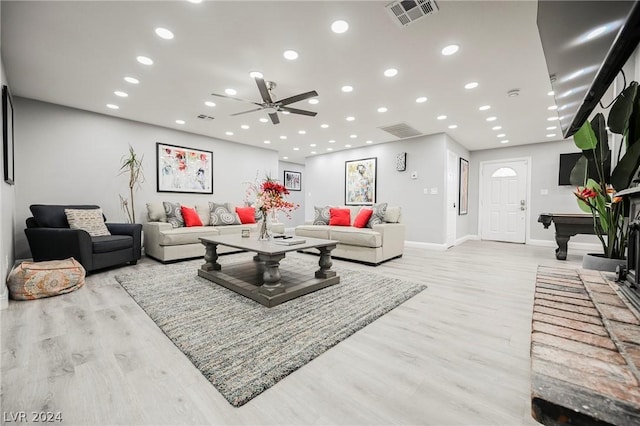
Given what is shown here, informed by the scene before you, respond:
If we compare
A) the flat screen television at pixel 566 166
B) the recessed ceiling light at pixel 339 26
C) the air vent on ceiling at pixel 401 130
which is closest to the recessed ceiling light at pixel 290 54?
the recessed ceiling light at pixel 339 26

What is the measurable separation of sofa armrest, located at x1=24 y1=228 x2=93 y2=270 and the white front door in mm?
A: 8264

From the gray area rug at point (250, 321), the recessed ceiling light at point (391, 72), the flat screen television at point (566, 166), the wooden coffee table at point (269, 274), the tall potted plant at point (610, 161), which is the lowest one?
the gray area rug at point (250, 321)

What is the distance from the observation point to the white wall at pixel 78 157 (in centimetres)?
389

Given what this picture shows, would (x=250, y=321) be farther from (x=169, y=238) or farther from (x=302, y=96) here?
(x=169, y=238)

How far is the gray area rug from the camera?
150 centimetres

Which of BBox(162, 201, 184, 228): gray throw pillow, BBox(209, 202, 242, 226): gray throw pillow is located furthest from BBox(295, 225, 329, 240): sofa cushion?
BBox(162, 201, 184, 228): gray throw pillow

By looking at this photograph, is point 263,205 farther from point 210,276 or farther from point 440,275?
point 440,275

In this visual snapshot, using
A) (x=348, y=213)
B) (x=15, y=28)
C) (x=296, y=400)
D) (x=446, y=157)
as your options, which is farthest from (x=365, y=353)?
(x=446, y=157)

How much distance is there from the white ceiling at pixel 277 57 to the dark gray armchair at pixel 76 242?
1.73 meters

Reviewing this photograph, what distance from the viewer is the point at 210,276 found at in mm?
3148

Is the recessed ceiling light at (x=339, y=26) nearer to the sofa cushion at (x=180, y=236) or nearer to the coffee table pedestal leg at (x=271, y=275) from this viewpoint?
the coffee table pedestal leg at (x=271, y=275)

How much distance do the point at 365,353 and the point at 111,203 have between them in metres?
5.01

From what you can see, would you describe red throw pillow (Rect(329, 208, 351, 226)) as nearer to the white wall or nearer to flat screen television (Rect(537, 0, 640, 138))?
the white wall

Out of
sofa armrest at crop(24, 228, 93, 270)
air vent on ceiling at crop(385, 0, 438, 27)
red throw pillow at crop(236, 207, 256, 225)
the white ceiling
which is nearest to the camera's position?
air vent on ceiling at crop(385, 0, 438, 27)
